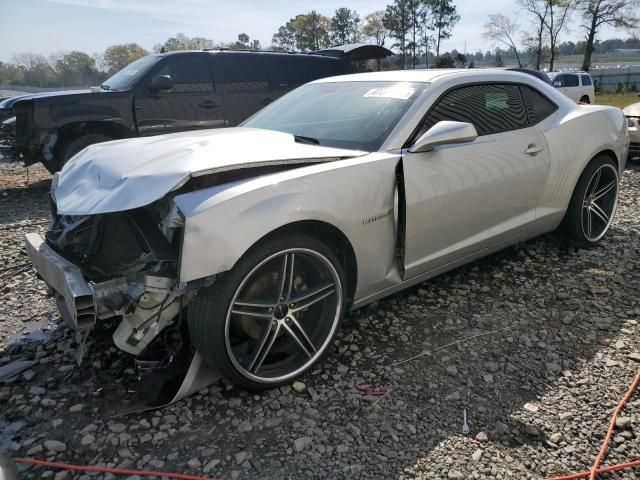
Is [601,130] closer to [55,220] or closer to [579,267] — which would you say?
[579,267]

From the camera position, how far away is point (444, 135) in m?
2.79

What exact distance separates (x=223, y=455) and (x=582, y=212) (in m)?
3.53

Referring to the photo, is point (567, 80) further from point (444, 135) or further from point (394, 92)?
point (444, 135)

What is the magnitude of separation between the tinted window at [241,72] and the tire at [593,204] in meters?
5.10

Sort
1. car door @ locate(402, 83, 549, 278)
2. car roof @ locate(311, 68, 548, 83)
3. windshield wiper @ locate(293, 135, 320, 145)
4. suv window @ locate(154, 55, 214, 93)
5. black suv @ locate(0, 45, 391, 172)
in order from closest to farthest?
car door @ locate(402, 83, 549, 278) → windshield wiper @ locate(293, 135, 320, 145) → car roof @ locate(311, 68, 548, 83) → black suv @ locate(0, 45, 391, 172) → suv window @ locate(154, 55, 214, 93)

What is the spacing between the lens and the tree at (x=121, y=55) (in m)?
42.2

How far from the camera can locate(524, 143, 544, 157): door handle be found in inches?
140

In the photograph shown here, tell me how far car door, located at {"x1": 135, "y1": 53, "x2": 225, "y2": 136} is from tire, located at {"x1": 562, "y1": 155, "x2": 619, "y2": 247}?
5.13 meters

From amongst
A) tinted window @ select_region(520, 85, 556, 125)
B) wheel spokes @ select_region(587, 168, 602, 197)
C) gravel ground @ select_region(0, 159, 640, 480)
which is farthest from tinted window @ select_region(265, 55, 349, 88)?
gravel ground @ select_region(0, 159, 640, 480)

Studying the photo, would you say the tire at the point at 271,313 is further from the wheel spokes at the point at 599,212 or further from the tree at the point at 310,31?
the tree at the point at 310,31

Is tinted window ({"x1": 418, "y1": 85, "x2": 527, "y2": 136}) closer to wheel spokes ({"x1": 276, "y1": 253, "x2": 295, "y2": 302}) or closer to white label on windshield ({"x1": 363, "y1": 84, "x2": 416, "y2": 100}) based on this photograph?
white label on windshield ({"x1": 363, "y1": 84, "x2": 416, "y2": 100})

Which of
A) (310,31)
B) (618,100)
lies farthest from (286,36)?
(618,100)

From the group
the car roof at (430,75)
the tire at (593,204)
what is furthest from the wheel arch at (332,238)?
the tire at (593,204)

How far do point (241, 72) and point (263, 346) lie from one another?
6051 mm
